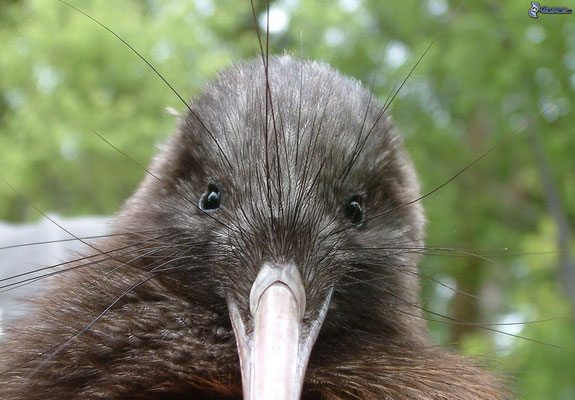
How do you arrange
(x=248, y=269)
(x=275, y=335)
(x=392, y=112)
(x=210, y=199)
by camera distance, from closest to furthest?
(x=275, y=335), (x=248, y=269), (x=210, y=199), (x=392, y=112)

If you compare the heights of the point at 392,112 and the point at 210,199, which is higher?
the point at 392,112

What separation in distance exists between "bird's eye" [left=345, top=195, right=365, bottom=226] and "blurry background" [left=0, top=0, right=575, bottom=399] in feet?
14.7

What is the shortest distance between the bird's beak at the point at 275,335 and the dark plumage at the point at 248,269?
1.6 inches

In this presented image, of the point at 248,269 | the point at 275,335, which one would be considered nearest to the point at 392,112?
the point at 248,269

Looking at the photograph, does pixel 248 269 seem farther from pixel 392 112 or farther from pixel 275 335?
pixel 392 112

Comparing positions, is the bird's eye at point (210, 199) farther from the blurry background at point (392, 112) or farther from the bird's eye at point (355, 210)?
the blurry background at point (392, 112)

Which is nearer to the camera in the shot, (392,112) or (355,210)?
(355,210)

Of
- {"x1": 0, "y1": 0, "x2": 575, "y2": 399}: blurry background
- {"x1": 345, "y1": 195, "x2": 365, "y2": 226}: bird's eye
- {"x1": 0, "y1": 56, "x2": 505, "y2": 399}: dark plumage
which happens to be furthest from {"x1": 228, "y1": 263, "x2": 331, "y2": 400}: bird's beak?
{"x1": 0, "y1": 0, "x2": 575, "y2": 399}: blurry background

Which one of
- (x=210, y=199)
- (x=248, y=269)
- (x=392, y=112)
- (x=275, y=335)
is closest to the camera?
(x=275, y=335)

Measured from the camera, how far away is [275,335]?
1.74m

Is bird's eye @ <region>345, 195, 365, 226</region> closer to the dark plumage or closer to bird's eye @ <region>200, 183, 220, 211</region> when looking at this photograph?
the dark plumage

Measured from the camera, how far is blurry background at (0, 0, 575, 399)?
22.9ft

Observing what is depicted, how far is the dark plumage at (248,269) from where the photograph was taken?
2.01 metres

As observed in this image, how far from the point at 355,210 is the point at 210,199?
46cm
